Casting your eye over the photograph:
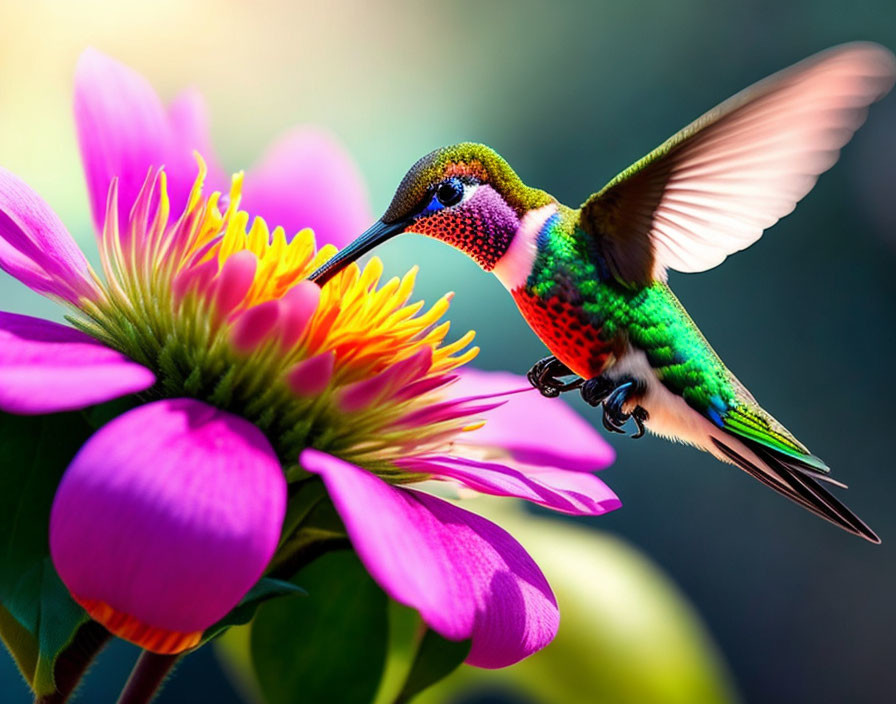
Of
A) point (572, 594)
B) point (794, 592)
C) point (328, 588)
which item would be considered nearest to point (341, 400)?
point (328, 588)

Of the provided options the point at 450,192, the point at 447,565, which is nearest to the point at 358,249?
the point at 450,192

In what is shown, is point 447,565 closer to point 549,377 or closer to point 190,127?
point 549,377

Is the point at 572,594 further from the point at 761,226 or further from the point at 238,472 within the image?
the point at 238,472

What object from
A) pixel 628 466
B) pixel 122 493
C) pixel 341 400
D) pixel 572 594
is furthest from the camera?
pixel 628 466

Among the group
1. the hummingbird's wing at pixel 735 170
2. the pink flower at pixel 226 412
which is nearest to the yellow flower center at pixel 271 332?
the pink flower at pixel 226 412

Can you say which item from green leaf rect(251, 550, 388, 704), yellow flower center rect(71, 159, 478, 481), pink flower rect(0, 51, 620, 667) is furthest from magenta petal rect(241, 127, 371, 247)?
green leaf rect(251, 550, 388, 704)

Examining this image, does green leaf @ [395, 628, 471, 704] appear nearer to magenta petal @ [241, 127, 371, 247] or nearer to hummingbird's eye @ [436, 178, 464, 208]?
hummingbird's eye @ [436, 178, 464, 208]
